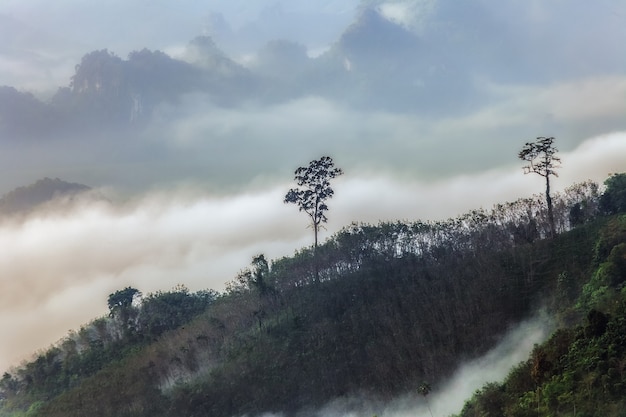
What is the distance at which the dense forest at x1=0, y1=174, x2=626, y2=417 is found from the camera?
2226 inches

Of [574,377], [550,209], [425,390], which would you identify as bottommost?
[425,390]

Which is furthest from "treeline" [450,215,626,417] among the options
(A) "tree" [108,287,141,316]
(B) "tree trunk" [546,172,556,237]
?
(A) "tree" [108,287,141,316]

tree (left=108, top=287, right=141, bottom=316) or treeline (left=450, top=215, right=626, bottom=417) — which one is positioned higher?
tree (left=108, top=287, right=141, bottom=316)

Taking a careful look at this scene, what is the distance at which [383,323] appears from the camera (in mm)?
70875

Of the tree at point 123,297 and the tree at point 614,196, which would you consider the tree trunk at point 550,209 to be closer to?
the tree at point 614,196

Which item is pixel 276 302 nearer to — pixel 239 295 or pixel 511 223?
pixel 239 295

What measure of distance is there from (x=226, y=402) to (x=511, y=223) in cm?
3528

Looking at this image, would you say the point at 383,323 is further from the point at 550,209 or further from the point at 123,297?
the point at 123,297

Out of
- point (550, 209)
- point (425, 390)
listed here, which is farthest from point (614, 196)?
point (425, 390)

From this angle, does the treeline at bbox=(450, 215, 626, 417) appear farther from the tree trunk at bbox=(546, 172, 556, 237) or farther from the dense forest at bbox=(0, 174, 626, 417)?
the tree trunk at bbox=(546, 172, 556, 237)

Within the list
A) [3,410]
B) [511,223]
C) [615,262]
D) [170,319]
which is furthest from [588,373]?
[3,410]

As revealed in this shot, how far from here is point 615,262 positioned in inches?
2222

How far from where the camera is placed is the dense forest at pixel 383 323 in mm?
56541

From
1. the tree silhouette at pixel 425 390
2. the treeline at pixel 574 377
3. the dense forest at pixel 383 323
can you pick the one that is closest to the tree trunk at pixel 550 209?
the dense forest at pixel 383 323
